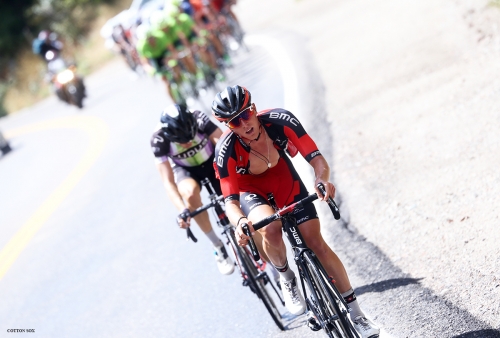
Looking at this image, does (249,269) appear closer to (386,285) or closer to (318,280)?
(386,285)

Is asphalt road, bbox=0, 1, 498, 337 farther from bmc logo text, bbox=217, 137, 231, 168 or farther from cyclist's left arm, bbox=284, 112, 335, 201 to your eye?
bmc logo text, bbox=217, 137, 231, 168

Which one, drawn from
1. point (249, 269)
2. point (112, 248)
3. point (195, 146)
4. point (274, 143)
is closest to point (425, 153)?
point (195, 146)

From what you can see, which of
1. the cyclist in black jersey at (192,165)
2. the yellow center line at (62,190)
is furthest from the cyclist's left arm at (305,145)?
the yellow center line at (62,190)

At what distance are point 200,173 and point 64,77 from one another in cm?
2015

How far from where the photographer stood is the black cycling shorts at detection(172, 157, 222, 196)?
7.92 metres

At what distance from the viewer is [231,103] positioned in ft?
18.7

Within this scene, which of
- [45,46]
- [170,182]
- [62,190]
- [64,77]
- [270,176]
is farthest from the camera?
[45,46]

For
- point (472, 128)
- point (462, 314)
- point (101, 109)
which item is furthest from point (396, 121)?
point (101, 109)

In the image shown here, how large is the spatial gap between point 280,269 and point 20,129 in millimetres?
26485

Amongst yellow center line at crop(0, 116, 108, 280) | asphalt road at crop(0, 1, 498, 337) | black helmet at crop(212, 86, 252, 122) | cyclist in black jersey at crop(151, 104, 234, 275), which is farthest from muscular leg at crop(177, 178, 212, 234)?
yellow center line at crop(0, 116, 108, 280)

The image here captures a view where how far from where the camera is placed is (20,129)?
3075cm

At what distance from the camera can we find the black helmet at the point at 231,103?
5.70 meters

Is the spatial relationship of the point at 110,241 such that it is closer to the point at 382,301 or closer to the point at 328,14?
the point at 382,301

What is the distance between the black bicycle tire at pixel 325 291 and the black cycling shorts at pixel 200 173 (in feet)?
8.37
